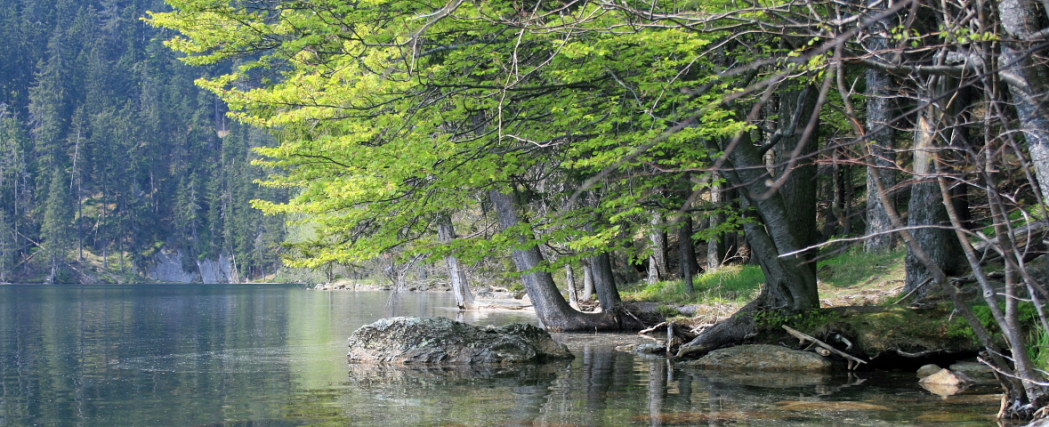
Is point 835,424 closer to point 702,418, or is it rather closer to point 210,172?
point 702,418

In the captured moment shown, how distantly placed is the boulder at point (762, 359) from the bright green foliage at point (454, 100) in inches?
94.8

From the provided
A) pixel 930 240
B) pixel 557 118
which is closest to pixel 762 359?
pixel 930 240

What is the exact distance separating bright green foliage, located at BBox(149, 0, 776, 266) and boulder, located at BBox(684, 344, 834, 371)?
2408mm

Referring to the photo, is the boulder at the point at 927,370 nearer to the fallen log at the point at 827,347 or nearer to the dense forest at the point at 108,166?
the fallen log at the point at 827,347

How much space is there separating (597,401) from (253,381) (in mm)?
5735

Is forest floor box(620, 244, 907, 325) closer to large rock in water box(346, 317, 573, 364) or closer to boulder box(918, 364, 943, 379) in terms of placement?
boulder box(918, 364, 943, 379)

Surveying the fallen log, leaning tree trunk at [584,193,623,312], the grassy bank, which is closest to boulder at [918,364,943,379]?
the fallen log

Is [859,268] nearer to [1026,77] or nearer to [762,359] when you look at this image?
[762,359]

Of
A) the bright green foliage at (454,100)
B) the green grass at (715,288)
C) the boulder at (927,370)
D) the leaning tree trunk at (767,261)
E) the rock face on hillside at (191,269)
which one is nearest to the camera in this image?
the bright green foliage at (454,100)

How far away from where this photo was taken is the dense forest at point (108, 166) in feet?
364

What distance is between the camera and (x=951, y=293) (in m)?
6.02

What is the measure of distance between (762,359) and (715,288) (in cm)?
807

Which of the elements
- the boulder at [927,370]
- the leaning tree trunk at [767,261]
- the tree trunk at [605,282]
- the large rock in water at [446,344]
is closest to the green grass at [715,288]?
the tree trunk at [605,282]

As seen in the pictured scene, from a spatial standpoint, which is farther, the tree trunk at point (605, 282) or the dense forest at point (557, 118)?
the tree trunk at point (605, 282)
